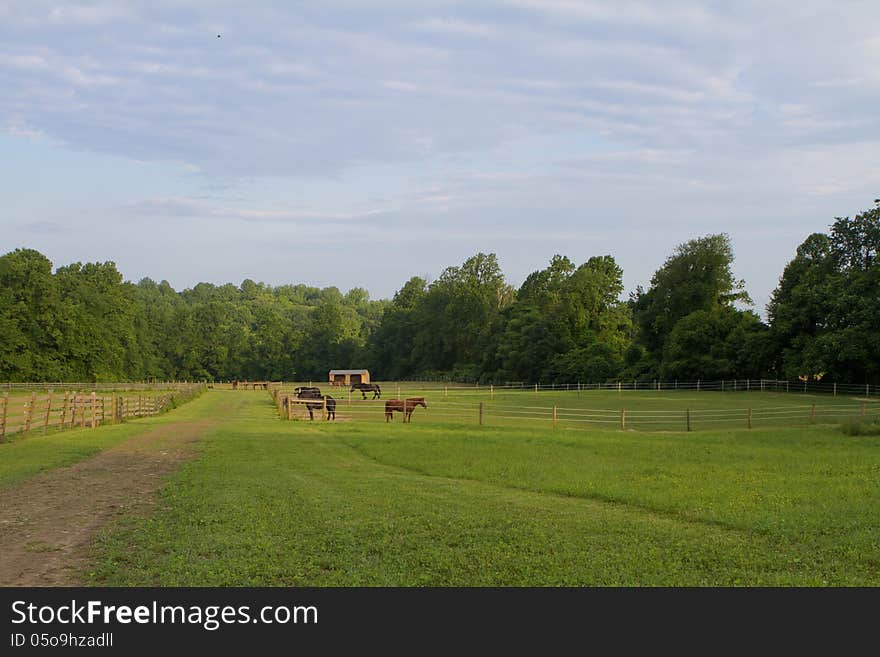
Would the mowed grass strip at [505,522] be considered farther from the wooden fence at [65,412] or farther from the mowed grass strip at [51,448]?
the wooden fence at [65,412]

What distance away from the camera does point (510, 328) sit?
103 meters

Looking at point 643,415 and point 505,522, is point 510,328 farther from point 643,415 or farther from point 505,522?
point 505,522

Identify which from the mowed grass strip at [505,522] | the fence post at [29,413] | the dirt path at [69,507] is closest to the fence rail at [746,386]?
the fence post at [29,413]

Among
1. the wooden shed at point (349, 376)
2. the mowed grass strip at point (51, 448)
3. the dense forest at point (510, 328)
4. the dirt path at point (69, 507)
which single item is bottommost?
the wooden shed at point (349, 376)

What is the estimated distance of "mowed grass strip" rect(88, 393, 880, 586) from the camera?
6.91 meters

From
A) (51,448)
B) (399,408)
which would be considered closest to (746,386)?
(399,408)

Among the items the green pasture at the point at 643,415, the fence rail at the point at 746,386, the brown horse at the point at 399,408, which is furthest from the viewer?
the fence rail at the point at 746,386

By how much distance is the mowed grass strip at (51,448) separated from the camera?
14.5 meters

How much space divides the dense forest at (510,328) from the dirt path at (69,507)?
52951 mm

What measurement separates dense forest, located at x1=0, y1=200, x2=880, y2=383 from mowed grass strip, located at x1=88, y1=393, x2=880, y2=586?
4729 centimetres

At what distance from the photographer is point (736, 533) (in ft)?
28.7

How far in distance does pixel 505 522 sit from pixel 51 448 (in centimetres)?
1399
